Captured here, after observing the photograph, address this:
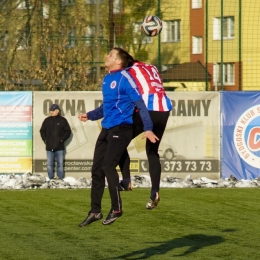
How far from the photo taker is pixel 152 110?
32.5 feet

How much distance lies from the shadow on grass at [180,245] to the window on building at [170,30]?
36.7 feet

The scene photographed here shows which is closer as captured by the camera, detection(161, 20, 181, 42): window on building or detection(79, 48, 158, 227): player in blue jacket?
detection(79, 48, 158, 227): player in blue jacket

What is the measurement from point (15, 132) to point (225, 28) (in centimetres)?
555

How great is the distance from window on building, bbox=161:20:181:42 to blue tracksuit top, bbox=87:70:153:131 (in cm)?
1094

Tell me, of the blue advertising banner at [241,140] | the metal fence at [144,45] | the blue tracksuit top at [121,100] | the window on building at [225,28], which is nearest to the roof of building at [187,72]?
the metal fence at [144,45]

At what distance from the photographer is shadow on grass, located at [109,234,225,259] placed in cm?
803

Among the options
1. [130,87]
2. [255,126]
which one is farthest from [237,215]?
[255,126]

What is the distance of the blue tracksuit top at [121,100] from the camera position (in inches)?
354

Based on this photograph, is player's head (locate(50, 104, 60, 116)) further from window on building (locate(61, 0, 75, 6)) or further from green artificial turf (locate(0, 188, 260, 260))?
window on building (locate(61, 0, 75, 6))

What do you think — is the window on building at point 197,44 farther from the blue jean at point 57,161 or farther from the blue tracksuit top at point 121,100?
the blue tracksuit top at point 121,100

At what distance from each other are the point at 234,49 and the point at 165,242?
1118cm

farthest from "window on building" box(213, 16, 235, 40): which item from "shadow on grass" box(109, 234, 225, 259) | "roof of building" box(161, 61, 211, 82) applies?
"shadow on grass" box(109, 234, 225, 259)

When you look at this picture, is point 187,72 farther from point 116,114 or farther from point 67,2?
point 116,114

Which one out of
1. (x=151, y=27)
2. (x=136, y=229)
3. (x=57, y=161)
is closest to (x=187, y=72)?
(x=57, y=161)
